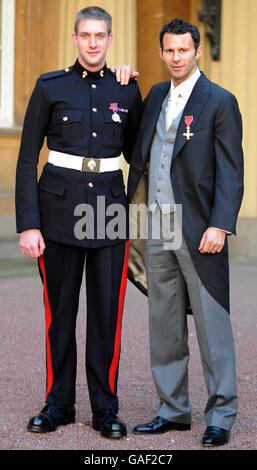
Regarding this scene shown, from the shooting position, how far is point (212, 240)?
333cm

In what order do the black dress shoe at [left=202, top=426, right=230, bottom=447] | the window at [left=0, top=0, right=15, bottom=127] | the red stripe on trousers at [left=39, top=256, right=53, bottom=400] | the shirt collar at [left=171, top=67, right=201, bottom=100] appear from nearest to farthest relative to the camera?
the black dress shoe at [left=202, top=426, right=230, bottom=447] → the shirt collar at [left=171, top=67, right=201, bottom=100] → the red stripe on trousers at [left=39, top=256, right=53, bottom=400] → the window at [left=0, top=0, right=15, bottom=127]

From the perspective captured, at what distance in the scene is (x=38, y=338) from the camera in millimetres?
5402

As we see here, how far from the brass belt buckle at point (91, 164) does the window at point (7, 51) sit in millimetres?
5099

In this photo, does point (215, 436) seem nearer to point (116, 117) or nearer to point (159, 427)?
point (159, 427)

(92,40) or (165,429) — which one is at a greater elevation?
(92,40)

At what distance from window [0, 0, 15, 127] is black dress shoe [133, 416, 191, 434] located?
5442 mm

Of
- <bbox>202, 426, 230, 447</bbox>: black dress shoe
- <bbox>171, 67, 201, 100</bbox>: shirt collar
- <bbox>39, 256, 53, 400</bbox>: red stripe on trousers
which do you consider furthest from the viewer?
<bbox>39, 256, 53, 400</bbox>: red stripe on trousers

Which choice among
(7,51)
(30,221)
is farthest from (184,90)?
(7,51)

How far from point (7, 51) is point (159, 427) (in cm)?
576

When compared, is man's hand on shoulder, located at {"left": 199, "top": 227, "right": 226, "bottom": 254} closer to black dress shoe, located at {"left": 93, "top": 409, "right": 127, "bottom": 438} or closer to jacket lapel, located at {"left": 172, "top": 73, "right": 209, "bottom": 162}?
jacket lapel, located at {"left": 172, "top": 73, "right": 209, "bottom": 162}

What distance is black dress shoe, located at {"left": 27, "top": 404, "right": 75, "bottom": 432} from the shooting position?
11.4 ft

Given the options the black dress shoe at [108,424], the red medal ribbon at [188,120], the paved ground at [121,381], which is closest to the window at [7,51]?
the paved ground at [121,381]

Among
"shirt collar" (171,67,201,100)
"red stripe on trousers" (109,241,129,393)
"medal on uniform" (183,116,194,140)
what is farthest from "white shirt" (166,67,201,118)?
"red stripe on trousers" (109,241,129,393)

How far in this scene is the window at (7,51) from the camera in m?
8.36
